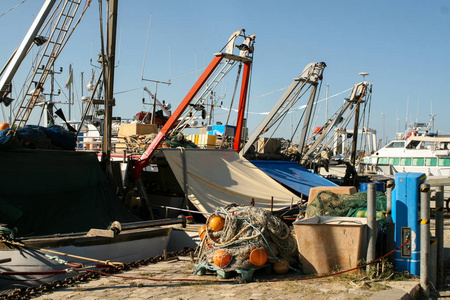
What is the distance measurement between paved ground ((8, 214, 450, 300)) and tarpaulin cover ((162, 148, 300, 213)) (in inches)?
235

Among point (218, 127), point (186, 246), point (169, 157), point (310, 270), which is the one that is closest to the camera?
point (310, 270)

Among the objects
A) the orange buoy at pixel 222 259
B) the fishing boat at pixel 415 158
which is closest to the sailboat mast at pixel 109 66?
the orange buoy at pixel 222 259

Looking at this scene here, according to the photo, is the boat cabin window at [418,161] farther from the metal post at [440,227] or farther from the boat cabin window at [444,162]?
the metal post at [440,227]

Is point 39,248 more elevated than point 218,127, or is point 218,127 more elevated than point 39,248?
point 218,127

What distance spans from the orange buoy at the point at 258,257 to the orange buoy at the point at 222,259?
365 millimetres

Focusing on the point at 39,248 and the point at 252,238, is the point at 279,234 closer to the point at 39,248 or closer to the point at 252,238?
the point at 252,238

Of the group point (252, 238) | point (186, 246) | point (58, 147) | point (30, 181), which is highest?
point (58, 147)

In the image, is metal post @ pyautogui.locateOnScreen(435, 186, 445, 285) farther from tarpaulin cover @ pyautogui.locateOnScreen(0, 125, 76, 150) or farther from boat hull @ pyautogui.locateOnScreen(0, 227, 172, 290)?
tarpaulin cover @ pyautogui.locateOnScreen(0, 125, 76, 150)

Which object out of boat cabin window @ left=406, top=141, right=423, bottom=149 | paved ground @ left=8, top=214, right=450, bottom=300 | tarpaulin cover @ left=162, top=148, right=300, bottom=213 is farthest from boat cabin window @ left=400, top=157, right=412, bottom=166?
paved ground @ left=8, top=214, right=450, bottom=300

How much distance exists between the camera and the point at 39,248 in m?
8.66

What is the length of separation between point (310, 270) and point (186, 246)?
5174mm

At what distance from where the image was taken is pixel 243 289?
6.54 meters

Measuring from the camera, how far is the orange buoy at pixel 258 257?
704 cm

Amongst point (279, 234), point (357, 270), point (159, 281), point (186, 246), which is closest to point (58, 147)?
point (186, 246)
